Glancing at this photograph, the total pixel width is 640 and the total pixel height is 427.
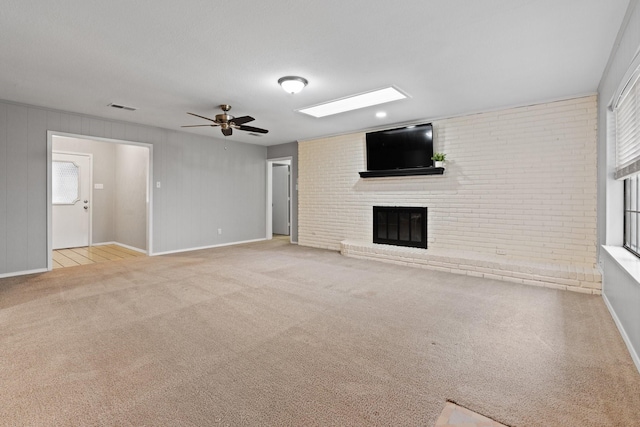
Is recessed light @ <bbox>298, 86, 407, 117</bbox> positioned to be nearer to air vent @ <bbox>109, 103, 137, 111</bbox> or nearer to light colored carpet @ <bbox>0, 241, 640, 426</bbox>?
light colored carpet @ <bbox>0, 241, 640, 426</bbox>

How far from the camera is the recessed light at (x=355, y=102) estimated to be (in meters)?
4.06

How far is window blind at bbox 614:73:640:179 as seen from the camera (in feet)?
8.23

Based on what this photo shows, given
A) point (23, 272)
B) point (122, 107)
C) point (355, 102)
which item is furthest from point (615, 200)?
point (23, 272)

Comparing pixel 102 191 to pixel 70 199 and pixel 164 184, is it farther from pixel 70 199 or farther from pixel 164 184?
pixel 164 184

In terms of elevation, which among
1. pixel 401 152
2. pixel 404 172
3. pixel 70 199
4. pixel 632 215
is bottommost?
pixel 632 215

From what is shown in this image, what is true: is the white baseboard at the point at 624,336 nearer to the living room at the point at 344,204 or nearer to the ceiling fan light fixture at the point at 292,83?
the living room at the point at 344,204

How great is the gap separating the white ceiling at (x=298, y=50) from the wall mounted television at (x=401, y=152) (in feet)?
2.94

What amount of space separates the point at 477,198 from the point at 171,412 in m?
4.92

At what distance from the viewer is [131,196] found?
273 inches

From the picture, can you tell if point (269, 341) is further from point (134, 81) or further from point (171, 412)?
point (134, 81)

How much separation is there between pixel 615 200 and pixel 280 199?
25.7 ft

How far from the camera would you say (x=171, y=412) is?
164cm

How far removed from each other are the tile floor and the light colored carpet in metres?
0.05

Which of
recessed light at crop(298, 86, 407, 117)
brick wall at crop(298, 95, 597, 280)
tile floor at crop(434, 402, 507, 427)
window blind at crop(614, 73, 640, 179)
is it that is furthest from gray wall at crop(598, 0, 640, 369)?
recessed light at crop(298, 86, 407, 117)
